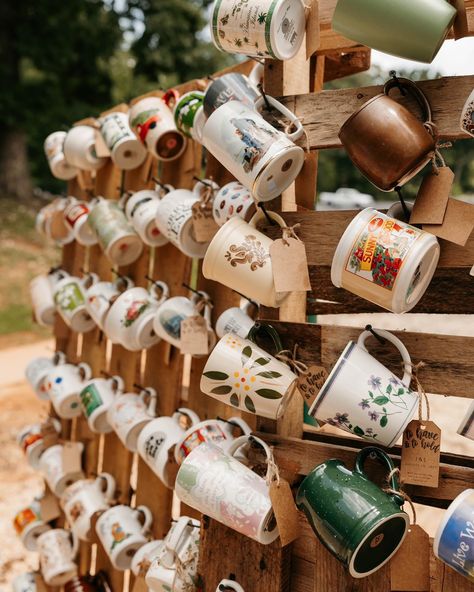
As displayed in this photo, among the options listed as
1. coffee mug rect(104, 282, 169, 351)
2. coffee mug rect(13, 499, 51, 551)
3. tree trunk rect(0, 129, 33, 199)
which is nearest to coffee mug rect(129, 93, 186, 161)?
coffee mug rect(104, 282, 169, 351)

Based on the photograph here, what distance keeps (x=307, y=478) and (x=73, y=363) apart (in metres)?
1.47

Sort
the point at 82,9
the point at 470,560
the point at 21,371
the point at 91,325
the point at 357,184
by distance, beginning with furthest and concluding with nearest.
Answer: the point at 357,184 → the point at 82,9 → the point at 21,371 → the point at 91,325 → the point at 470,560

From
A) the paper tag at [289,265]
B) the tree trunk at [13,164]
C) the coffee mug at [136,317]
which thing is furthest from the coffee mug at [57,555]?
the tree trunk at [13,164]

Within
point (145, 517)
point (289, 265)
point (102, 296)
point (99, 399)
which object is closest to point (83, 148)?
point (102, 296)

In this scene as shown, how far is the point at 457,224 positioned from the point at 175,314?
792 millimetres

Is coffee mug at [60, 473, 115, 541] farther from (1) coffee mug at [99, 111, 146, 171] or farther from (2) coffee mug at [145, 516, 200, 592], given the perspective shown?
(1) coffee mug at [99, 111, 146, 171]

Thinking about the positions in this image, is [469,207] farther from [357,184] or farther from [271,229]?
[357,184]

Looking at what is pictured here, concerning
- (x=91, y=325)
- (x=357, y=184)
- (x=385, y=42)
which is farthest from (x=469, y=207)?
(x=357, y=184)

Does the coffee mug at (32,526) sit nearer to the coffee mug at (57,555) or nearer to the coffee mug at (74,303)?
the coffee mug at (57,555)

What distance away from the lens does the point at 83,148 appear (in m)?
2.17

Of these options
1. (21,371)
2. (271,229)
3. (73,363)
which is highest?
(271,229)

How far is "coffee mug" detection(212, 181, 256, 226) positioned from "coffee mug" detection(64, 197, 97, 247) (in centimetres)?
86

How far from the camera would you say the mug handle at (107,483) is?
6.52 feet

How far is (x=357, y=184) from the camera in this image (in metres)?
18.0
